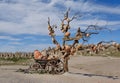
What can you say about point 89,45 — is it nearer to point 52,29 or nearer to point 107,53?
point 52,29

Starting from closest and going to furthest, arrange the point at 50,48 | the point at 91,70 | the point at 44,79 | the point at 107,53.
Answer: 1. the point at 44,79
2. the point at 50,48
3. the point at 91,70
4. the point at 107,53

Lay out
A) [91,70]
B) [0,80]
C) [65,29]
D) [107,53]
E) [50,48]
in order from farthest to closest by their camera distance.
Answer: [107,53]
[91,70]
[50,48]
[65,29]
[0,80]

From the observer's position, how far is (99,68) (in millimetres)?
30969

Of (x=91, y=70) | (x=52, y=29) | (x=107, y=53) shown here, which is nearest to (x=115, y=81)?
(x=52, y=29)

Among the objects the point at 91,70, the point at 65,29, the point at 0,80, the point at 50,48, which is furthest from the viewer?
the point at 91,70

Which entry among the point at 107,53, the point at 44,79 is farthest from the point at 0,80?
the point at 107,53

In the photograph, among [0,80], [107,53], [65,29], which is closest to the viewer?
[0,80]

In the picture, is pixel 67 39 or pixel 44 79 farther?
pixel 67 39

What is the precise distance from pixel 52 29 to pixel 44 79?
467cm

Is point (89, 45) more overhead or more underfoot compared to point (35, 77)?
more overhead

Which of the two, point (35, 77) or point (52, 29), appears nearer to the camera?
point (35, 77)

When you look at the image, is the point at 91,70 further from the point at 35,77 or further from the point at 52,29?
the point at 35,77

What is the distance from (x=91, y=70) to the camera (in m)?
30.2

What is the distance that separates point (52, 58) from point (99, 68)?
6.70 m
